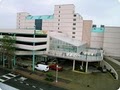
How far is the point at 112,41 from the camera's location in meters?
26.3

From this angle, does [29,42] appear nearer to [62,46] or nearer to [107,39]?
[62,46]

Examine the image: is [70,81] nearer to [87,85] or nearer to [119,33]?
[87,85]

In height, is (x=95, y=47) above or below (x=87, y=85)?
above

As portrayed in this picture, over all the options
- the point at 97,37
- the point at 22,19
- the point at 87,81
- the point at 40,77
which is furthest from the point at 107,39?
the point at 22,19

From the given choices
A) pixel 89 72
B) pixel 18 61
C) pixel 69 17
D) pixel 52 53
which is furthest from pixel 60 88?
pixel 69 17

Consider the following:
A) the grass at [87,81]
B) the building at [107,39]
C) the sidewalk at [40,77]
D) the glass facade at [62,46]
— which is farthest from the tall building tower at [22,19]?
the grass at [87,81]

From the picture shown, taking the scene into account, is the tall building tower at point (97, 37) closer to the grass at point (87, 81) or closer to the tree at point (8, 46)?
the grass at point (87, 81)

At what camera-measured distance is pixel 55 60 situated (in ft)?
72.5

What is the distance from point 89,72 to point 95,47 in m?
11.4

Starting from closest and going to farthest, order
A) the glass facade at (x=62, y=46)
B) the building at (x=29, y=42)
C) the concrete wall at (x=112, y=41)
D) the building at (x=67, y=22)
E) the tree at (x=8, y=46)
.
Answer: the tree at (x=8, y=46)
the building at (x=29, y=42)
the glass facade at (x=62, y=46)
the concrete wall at (x=112, y=41)
the building at (x=67, y=22)

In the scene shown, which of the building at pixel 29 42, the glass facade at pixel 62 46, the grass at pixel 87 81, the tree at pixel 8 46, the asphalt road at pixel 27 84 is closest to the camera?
the asphalt road at pixel 27 84

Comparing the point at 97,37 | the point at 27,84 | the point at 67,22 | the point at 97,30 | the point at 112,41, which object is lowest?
the point at 27,84

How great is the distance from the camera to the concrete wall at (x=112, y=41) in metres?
25.9

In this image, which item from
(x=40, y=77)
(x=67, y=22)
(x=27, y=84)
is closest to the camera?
(x=27, y=84)
